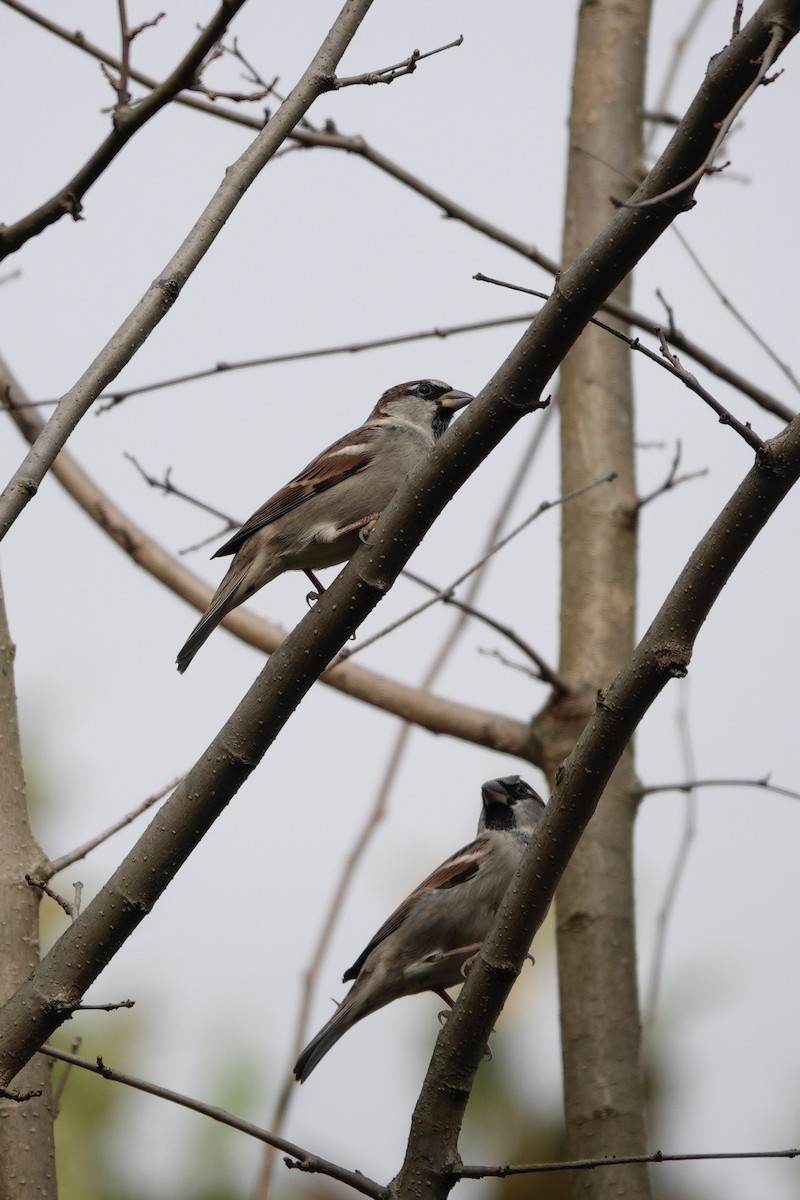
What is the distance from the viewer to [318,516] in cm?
499

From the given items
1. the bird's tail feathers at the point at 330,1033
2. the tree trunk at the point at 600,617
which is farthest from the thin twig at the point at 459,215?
the bird's tail feathers at the point at 330,1033

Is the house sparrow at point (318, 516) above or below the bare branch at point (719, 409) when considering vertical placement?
above

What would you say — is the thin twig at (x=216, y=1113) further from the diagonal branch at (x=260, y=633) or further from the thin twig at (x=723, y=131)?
the diagonal branch at (x=260, y=633)

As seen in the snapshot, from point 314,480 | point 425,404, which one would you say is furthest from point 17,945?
point 425,404

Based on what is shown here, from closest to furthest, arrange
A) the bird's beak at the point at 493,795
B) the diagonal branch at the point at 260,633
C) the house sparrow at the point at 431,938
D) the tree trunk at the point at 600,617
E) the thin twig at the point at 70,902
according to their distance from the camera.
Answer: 1. the thin twig at the point at 70,902
2. the tree trunk at the point at 600,617
3. the house sparrow at the point at 431,938
4. the diagonal branch at the point at 260,633
5. the bird's beak at the point at 493,795

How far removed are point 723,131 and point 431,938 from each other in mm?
3197

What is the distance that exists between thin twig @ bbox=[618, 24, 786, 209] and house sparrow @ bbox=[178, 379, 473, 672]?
7.58 feet

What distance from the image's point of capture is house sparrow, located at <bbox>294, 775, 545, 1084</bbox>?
4.67 meters

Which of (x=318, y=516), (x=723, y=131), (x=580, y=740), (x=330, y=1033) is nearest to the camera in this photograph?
(x=723, y=131)

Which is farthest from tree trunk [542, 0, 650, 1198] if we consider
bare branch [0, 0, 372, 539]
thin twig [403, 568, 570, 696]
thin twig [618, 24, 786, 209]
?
thin twig [618, 24, 786, 209]

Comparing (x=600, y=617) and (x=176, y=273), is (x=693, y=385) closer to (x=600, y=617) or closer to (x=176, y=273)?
(x=176, y=273)

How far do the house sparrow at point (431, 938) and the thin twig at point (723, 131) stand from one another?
8.92 feet

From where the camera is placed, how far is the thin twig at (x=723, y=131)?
7.71 feet

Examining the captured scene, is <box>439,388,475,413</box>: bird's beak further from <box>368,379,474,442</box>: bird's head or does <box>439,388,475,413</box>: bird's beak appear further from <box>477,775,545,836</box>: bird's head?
<box>477,775,545,836</box>: bird's head
